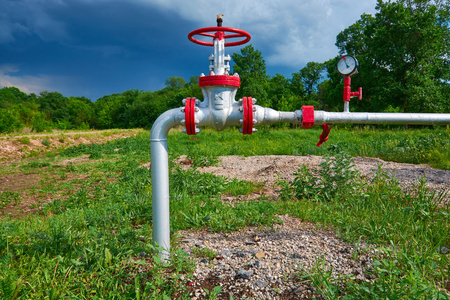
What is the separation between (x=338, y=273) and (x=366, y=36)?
25840 millimetres

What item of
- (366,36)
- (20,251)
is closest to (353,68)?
(20,251)

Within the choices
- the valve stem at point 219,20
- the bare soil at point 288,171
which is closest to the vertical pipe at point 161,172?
the valve stem at point 219,20

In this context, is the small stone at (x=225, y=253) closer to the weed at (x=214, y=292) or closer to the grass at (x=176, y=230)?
the grass at (x=176, y=230)

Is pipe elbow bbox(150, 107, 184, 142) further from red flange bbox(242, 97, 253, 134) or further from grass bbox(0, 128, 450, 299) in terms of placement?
grass bbox(0, 128, 450, 299)

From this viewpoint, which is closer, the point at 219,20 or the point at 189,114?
the point at 189,114

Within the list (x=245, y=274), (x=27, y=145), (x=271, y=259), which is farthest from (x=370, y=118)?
(x=27, y=145)

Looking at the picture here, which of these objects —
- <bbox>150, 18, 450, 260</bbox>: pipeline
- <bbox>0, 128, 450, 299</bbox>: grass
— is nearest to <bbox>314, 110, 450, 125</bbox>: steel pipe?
<bbox>150, 18, 450, 260</bbox>: pipeline

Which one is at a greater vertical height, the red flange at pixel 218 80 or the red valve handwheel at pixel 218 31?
the red valve handwheel at pixel 218 31

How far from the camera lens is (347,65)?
261cm

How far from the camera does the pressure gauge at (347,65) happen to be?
2545 mm

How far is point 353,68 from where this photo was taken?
2.54 m

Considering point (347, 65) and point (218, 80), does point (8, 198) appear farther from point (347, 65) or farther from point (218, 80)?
point (347, 65)

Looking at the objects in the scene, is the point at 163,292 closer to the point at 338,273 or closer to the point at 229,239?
the point at 229,239

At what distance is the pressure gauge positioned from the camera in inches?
100
